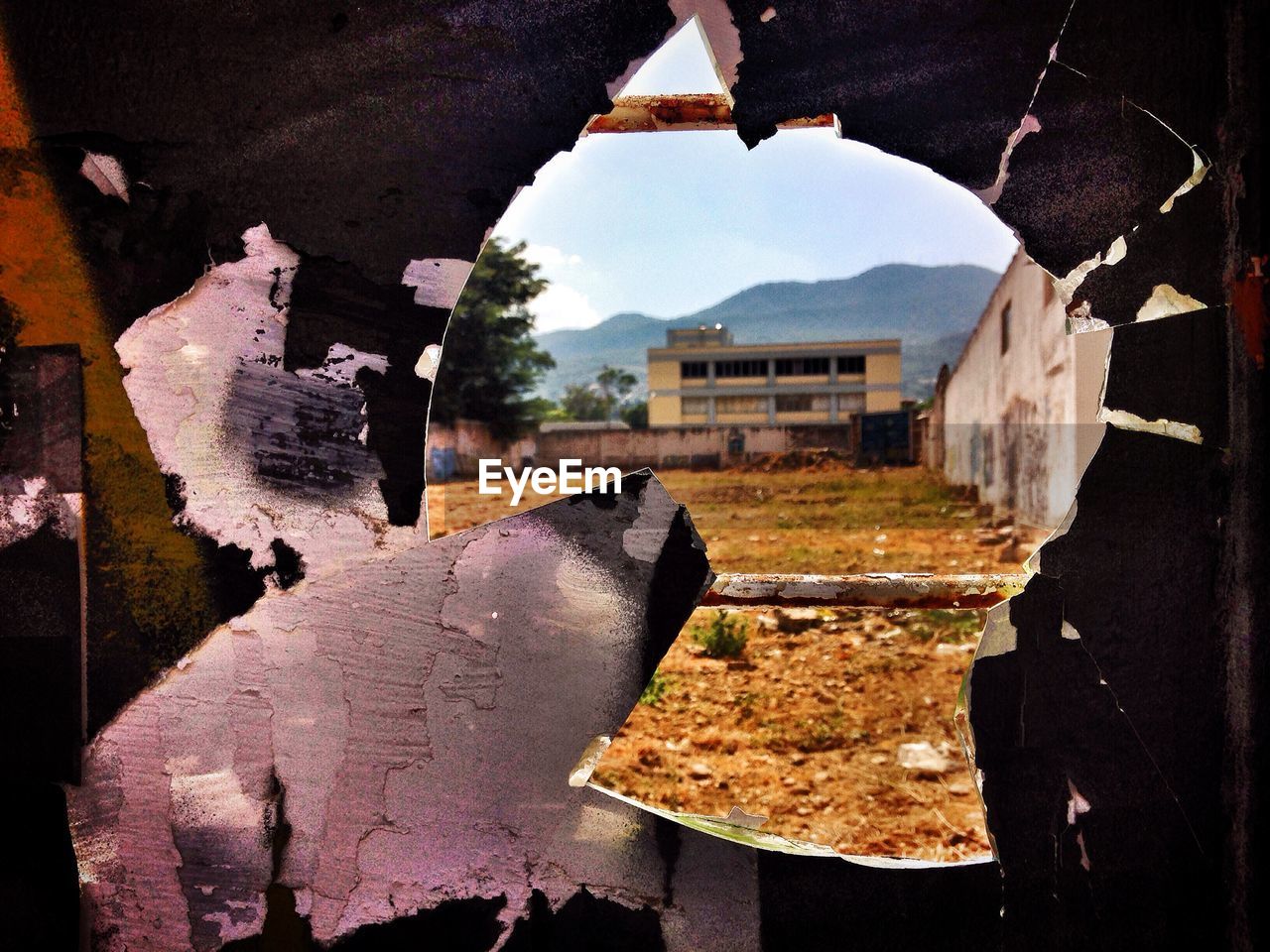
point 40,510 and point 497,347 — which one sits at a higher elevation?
point 497,347

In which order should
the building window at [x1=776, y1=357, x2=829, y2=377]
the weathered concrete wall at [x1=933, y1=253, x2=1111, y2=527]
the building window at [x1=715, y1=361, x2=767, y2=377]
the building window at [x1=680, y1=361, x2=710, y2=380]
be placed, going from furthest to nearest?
the building window at [x1=715, y1=361, x2=767, y2=377] → the building window at [x1=680, y1=361, x2=710, y2=380] → the building window at [x1=776, y1=357, x2=829, y2=377] → the weathered concrete wall at [x1=933, y1=253, x2=1111, y2=527]

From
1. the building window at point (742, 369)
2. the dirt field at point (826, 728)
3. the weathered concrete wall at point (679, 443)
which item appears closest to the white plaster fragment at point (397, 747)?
the dirt field at point (826, 728)

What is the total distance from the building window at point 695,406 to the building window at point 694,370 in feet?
4.15

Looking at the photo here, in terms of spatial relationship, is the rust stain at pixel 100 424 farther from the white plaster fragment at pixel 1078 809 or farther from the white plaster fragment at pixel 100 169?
the white plaster fragment at pixel 1078 809

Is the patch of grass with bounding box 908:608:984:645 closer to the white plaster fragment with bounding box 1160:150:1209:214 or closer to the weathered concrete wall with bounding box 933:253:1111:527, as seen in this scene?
the weathered concrete wall with bounding box 933:253:1111:527

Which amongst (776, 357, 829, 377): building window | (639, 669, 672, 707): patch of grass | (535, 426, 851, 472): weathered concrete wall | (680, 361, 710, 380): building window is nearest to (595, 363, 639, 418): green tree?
(680, 361, 710, 380): building window

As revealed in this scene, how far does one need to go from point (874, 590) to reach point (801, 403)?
131ft

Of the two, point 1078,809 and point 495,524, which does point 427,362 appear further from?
point 1078,809

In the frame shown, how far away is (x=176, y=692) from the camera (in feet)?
4.20

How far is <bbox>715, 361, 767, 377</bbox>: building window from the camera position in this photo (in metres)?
40.3

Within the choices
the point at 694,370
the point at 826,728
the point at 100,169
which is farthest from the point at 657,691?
the point at 694,370

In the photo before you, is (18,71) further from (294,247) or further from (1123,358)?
(1123,358)

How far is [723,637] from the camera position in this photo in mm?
4141

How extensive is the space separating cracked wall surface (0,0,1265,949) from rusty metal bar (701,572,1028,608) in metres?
0.06
